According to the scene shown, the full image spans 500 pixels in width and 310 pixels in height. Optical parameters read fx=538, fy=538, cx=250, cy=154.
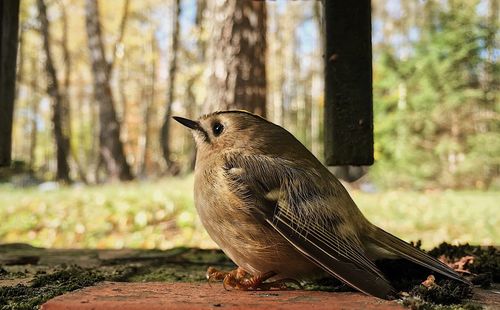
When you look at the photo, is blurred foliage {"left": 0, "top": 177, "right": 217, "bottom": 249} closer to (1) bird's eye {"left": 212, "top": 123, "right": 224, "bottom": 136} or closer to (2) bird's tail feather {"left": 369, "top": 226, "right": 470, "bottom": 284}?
(1) bird's eye {"left": 212, "top": 123, "right": 224, "bottom": 136}

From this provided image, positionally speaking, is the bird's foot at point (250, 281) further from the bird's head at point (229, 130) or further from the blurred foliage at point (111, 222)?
the blurred foliage at point (111, 222)

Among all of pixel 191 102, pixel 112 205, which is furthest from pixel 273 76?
pixel 112 205

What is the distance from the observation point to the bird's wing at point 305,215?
1.64 meters

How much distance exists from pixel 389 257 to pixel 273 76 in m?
43.7

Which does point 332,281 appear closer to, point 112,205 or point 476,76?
point 112,205

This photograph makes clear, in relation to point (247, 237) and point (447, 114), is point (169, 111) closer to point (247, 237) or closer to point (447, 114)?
point (447, 114)

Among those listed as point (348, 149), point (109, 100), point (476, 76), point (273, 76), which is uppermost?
point (273, 76)

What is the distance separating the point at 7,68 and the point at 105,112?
1221 cm

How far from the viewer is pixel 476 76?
17.8m

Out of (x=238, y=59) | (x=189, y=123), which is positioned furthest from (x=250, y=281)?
A: (x=238, y=59)

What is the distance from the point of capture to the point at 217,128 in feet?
7.58

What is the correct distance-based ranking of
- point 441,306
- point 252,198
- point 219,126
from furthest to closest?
point 219,126, point 252,198, point 441,306

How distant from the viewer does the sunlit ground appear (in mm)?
7406

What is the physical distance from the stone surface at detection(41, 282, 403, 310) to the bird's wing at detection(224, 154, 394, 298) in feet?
0.27
